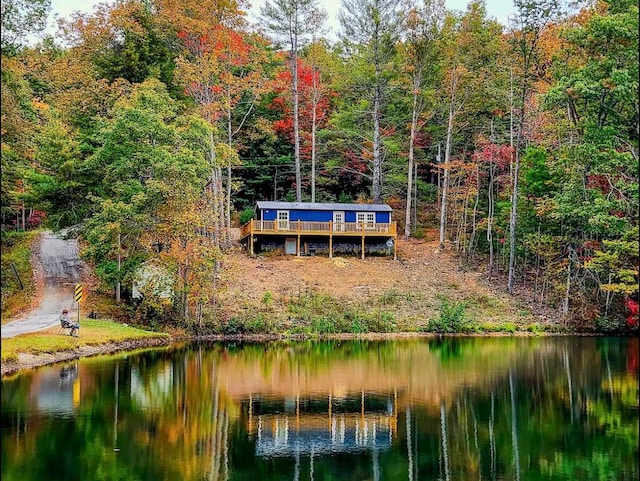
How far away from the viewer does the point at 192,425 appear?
47.6 feet

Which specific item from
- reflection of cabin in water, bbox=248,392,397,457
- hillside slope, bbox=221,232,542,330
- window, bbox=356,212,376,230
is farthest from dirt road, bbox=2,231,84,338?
window, bbox=356,212,376,230

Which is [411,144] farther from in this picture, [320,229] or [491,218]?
[320,229]

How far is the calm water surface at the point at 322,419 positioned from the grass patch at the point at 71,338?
3.90 ft

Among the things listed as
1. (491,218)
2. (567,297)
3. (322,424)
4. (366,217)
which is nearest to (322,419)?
(322,424)

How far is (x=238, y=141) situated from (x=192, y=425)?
35469 mm

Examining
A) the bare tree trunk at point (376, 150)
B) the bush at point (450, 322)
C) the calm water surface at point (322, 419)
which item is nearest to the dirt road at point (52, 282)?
the calm water surface at point (322, 419)

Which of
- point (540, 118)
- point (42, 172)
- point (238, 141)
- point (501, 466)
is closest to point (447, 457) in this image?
point (501, 466)

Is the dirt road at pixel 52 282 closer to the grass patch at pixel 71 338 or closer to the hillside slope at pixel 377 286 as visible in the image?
the grass patch at pixel 71 338

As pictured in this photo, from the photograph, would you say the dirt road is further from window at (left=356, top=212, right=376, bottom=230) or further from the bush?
window at (left=356, top=212, right=376, bottom=230)

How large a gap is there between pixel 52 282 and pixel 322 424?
22537mm

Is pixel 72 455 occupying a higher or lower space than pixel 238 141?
lower

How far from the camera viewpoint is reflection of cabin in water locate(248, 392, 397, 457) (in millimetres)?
13117

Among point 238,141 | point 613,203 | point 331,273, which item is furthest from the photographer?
point 238,141

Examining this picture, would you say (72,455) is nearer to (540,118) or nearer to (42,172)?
(42,172)
